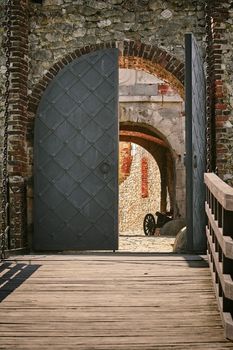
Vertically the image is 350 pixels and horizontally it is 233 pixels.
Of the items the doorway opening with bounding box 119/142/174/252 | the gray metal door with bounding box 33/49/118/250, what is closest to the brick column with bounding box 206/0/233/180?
the gray metal door with bounding box 33/49/118/250

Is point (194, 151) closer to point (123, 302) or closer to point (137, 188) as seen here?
point (123, 302)

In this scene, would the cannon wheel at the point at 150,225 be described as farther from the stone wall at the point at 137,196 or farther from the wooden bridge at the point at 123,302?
the wooden bridge at the point at 123,302

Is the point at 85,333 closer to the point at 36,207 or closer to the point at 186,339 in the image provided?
the point at 186,339

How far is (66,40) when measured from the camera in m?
7.15

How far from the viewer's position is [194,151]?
243 inches

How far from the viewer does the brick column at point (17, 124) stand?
680 cm

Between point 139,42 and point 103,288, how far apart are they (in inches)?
162

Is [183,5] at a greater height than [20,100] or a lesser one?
greater

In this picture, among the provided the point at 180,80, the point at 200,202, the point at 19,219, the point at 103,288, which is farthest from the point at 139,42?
the point at 103,288

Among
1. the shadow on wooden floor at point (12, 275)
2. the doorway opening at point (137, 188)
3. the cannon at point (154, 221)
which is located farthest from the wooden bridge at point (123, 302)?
the doorway opening at point (137, 188)

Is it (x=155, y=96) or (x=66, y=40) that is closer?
(x=66, y=40)

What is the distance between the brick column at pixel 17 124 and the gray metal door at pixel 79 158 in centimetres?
20

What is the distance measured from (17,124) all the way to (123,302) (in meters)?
3.83

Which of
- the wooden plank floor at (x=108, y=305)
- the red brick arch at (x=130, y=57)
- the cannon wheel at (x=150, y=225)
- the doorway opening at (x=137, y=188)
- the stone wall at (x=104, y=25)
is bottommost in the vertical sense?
the cannon wheel at (x=150, y=225)
